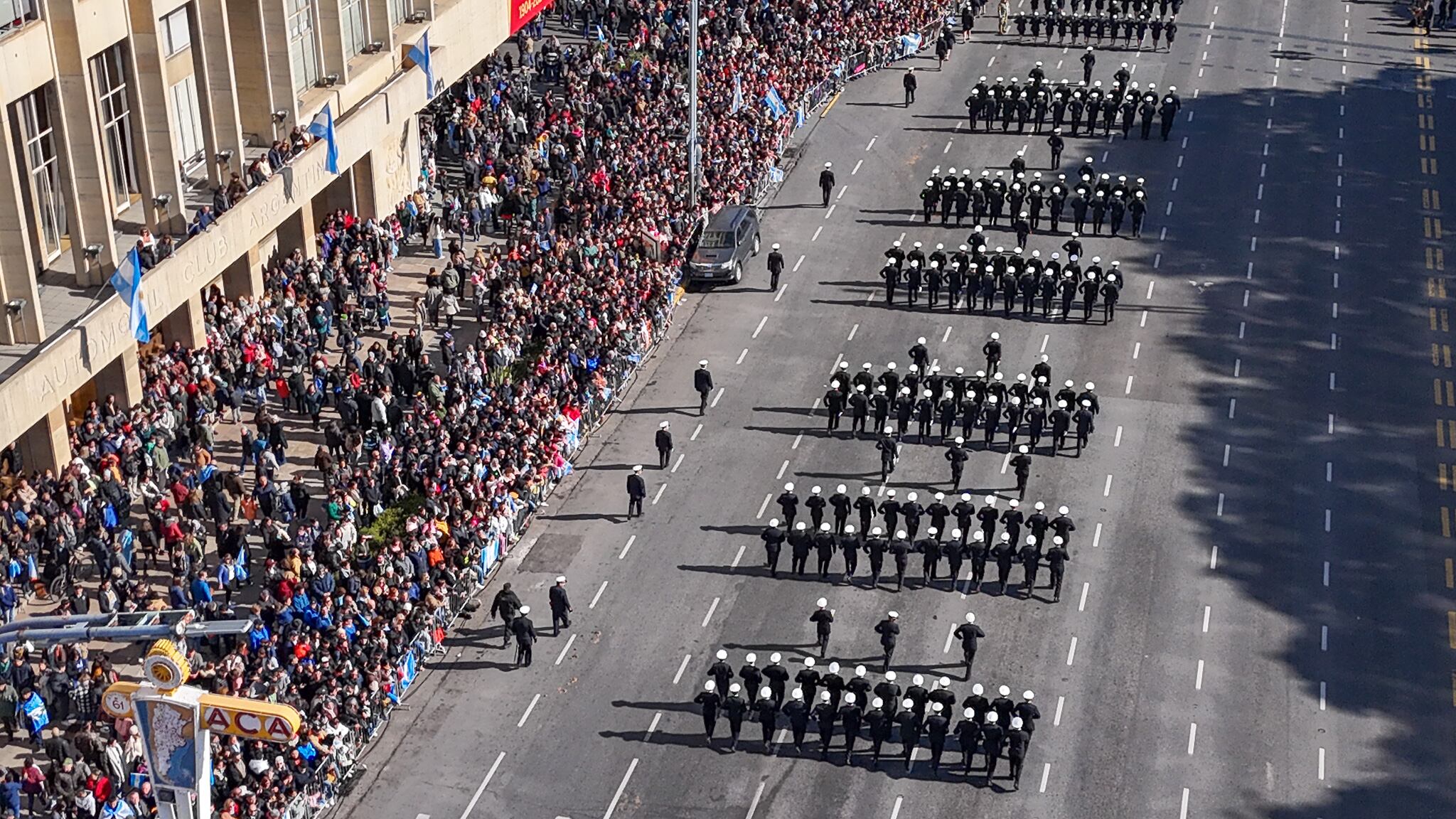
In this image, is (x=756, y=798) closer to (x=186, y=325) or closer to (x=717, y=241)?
(x=186, y=325)

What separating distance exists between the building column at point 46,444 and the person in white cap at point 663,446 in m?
14.0

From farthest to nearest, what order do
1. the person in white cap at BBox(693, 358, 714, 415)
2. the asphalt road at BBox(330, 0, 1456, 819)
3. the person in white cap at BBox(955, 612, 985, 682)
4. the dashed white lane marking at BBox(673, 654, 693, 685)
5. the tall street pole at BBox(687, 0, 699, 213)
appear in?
the tall street pole at BBox(687, 0, 699, 213), the person in white cap at BBox(693, 358, 714, 415), the dashed white lane marking at BBox(673, 654, 693, 685), the person in white cap at BBox(955, 612, 985, 682), the asphalt road at BBox(330, 0, 1456, 819)

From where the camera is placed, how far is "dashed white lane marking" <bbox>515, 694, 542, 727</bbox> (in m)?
38.6

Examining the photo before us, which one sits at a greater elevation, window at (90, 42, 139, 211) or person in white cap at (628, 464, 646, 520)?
window at (90, 42, 139, 211)

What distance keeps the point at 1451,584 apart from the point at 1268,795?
10016 mm

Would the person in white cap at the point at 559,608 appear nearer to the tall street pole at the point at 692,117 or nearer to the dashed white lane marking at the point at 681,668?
the dashed white lane marking at the point at 681,668

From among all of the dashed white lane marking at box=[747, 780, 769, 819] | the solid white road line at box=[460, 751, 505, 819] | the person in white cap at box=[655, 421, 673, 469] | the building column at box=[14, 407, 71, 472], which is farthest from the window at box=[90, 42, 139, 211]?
the dashed white lane marking at box=[747, 780, 769, 819]

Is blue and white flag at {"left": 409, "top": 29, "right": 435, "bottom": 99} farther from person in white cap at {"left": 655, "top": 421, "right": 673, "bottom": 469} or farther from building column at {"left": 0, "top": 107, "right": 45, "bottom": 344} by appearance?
building column at {"left": 0, "top": 107, "right": 45, "bottom": 344}

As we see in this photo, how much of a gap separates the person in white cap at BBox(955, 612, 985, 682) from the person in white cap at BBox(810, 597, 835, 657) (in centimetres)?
273

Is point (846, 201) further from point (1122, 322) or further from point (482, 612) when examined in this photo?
point (482, 612)

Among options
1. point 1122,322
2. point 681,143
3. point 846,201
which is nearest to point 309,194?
point 681,143

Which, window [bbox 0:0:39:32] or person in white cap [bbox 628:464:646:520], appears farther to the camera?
person in white cap [bbox 628:464:646:520]

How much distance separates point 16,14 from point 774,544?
20777 mm

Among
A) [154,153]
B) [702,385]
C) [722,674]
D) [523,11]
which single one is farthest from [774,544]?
[523,11]
